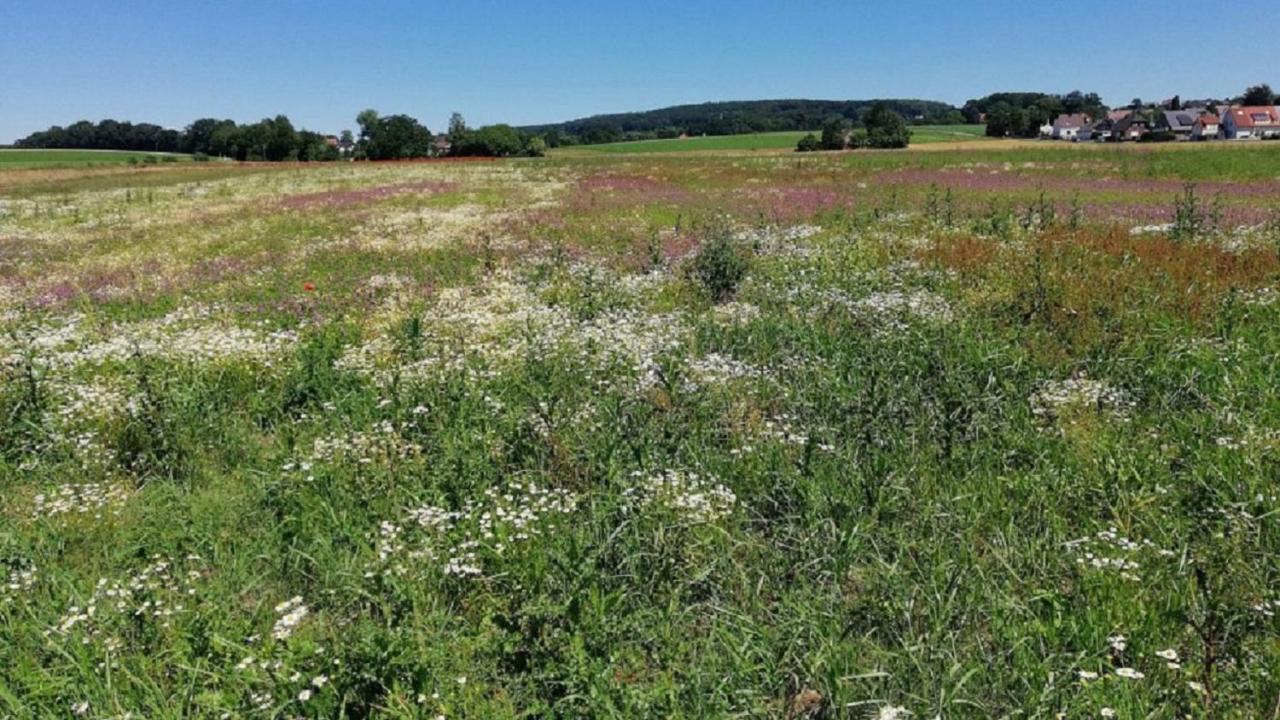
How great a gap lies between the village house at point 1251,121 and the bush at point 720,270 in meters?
164

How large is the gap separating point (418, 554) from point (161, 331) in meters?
8.50

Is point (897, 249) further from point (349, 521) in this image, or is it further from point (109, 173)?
point (109, 173)

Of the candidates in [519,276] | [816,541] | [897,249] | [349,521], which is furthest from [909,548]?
[897,249]

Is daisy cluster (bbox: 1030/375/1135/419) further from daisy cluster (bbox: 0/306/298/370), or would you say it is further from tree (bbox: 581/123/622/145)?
tree (bbox: 581/123/622/145)

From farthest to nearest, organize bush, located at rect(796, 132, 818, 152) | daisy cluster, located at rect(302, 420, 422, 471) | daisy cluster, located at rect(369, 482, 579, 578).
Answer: bush, located at rect(796, 132, 818, 152)
daisy cluster, located at rect(302, 420, 422, 471)
daisy cluster, located at rect(369, 482, 579, 578)

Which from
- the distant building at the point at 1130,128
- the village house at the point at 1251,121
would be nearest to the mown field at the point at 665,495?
the distant building at the point at 1130,128

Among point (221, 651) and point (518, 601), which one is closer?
point (221, 651)

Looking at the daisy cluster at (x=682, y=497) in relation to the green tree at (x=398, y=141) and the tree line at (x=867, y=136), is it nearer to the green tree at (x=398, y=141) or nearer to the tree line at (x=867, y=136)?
the tree line at (x=867, y=136)

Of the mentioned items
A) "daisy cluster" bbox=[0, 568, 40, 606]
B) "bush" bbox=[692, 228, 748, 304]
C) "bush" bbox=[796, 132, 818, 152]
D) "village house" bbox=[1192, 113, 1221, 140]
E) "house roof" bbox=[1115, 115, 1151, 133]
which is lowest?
"daisy cluster" bbox=[0, 568, 40, 606]

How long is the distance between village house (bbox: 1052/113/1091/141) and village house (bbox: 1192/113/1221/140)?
22.0m

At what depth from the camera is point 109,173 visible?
194 feet

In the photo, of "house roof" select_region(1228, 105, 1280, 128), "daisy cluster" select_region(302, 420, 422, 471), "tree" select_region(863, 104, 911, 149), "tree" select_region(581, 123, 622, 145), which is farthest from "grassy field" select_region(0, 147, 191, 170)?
"house roof" select_region(1228, 105, 1280, 128)

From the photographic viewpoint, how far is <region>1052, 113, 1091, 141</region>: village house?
152875 mm

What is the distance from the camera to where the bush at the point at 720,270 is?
1223 centimetres
